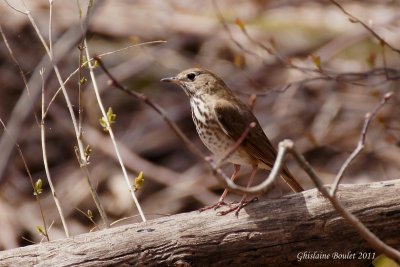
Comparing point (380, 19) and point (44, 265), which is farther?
point (380, 19)

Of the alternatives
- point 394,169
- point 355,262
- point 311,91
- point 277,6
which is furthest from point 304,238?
point 277,6

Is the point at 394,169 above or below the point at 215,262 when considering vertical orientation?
above

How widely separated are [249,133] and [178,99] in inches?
176

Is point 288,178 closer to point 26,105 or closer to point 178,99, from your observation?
point 26,105

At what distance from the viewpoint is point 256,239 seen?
3.52 m

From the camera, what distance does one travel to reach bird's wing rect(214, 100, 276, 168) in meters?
4.14

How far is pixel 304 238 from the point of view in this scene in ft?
11.4

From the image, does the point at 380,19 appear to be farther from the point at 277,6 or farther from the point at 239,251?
the point at 239,251

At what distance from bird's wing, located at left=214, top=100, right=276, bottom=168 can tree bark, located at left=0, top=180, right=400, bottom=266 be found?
62 centimetres

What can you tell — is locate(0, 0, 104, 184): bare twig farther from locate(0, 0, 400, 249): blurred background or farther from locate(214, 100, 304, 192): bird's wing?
locate(214, 100, 304, 192): bird's wing

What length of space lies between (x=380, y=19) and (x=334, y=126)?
1.33m

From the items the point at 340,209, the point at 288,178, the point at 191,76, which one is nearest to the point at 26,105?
the point at 191,76

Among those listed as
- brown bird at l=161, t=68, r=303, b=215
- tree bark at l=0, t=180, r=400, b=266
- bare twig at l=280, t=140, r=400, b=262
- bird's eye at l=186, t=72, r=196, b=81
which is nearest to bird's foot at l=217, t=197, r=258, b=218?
tree bark at l=0, t=180, r=400, b=266

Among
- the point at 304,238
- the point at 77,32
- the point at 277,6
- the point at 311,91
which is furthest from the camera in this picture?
the point at 277,6
